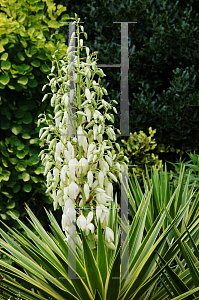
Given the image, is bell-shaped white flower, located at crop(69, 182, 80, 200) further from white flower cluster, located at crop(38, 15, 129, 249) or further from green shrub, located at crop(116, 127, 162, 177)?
green shrub, located at crop(116, 127, 162, 177)

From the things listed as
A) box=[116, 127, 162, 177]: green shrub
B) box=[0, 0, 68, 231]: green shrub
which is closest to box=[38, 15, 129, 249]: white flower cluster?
box=[0, 0, 68, 231]: green shrub

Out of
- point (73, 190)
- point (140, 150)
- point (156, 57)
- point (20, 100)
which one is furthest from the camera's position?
point (156, 57)

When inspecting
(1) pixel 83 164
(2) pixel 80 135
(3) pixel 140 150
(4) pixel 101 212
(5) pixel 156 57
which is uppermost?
(5) pixel 156 57

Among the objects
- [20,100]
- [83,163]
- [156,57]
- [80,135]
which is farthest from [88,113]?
[156,57]

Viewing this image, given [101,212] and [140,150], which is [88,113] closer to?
[101,212]

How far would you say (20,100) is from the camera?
2.44 metres

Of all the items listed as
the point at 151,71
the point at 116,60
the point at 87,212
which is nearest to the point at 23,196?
the point at 87,212

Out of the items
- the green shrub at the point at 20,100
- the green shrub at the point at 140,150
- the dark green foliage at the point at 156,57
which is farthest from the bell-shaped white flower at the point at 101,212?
the dark green foliage at the point at 156,57

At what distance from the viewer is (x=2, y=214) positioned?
7.57 ft

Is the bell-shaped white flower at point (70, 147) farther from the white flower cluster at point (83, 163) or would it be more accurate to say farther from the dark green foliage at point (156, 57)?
the dark green foliage at point (156, 57)

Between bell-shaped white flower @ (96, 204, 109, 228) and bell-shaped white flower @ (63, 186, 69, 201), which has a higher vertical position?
bell-shaped white flower @ (63, 186, 69, 201)

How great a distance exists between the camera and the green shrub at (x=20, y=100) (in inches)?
90.8

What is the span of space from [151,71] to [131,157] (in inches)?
45.6

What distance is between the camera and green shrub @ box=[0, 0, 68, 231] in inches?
90.8
